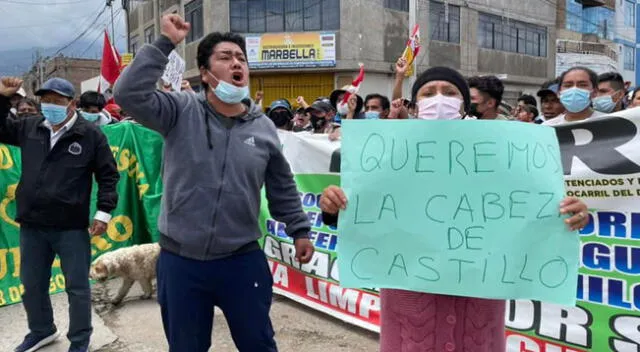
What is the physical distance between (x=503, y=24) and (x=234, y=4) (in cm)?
1461

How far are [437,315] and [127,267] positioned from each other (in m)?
3.72

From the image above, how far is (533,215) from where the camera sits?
1.90m

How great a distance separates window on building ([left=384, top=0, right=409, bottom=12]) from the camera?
24259 mm

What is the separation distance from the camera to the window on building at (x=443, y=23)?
2602 centimetres

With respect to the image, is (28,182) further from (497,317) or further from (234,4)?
(234,4)

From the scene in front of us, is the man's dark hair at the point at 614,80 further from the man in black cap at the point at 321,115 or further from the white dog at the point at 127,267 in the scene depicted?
the white dog at the point at 127,267

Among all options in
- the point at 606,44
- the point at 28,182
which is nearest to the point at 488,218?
the point at 28,182

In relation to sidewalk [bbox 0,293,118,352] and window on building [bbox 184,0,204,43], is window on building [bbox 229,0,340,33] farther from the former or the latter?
sidewalk [bbox 0,293,118,352]

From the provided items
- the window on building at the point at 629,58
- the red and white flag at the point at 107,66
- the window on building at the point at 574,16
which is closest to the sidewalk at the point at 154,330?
the red and white flag at the point at 107,66

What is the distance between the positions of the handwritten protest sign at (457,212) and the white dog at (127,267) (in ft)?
11.1

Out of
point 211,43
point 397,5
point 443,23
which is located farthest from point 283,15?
point 211,43

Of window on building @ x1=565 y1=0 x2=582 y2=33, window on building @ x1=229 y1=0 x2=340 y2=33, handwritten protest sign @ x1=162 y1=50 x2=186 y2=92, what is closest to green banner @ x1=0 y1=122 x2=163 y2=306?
handwritten protest sign @ x1=162 y1=50 x2=186 y2=92

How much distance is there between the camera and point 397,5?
24.7 metres

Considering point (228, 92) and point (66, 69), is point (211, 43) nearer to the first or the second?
point (228, 92)
